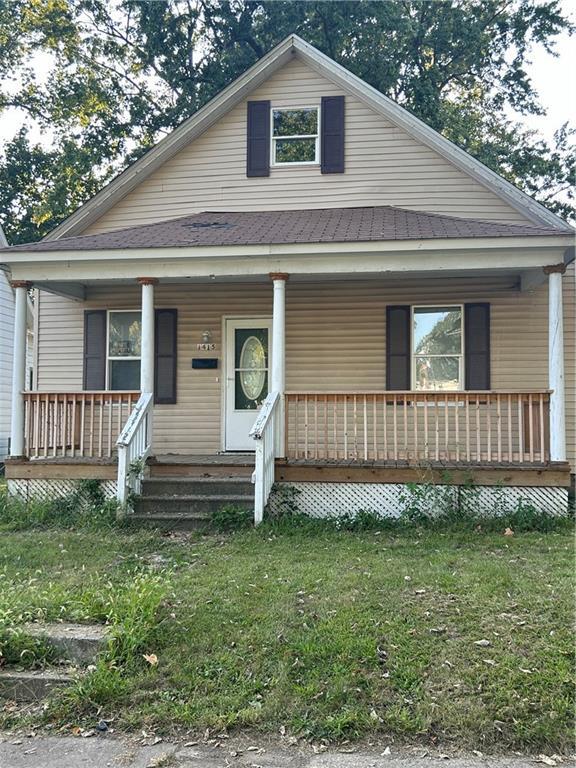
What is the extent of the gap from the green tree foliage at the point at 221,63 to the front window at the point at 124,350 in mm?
7923

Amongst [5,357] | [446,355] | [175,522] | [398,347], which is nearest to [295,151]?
[398,347]

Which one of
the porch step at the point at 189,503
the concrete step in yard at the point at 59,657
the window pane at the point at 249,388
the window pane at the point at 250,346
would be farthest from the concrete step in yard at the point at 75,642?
the window pane at the point at 250,346

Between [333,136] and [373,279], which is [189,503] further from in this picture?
[333,136]

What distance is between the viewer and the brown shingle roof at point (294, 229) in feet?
23.9

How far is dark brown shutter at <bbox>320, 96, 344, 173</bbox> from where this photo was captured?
372 inches

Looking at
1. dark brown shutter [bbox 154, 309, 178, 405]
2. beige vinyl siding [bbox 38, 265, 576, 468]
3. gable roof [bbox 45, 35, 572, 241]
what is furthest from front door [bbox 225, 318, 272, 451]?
gable roof [bbox 45, 35, 572, 241]

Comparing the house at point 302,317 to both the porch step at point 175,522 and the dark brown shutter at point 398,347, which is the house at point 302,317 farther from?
the porch step at point 175,522

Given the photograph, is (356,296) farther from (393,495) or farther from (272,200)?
(393,495)

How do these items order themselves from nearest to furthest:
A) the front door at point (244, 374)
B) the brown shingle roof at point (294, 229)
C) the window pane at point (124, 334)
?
1. the brown shingle roof at point (294, 229)
2. the front door at point (244, 374)
3. the window pane at point (124, 334)

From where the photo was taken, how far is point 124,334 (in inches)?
373

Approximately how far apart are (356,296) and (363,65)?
9918 millimetres

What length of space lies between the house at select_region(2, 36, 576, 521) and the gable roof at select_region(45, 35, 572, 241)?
0.04 metres

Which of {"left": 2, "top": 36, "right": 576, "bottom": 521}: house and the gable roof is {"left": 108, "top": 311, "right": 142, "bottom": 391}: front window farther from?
the gable roof

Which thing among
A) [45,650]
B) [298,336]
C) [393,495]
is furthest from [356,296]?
[45,650]
